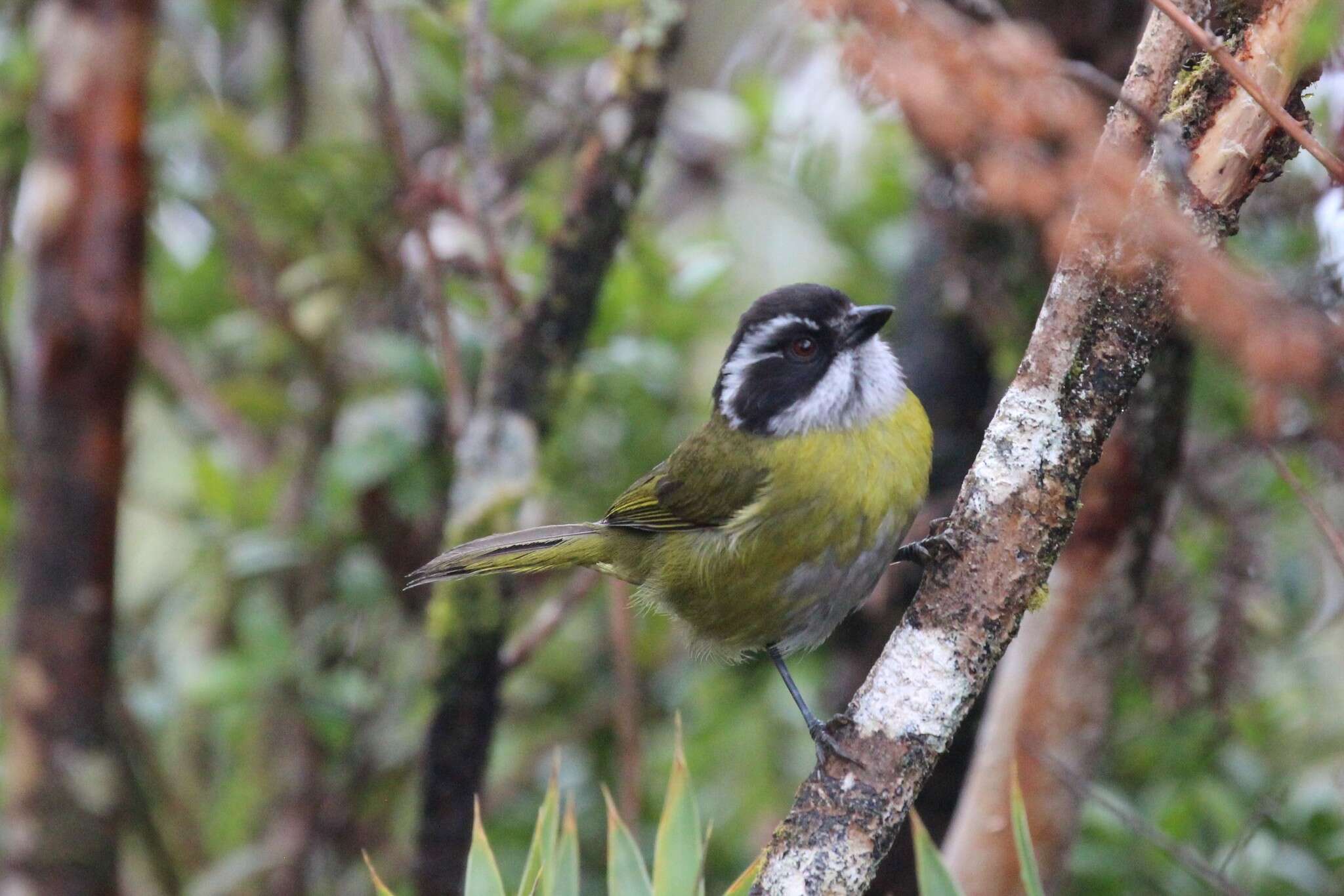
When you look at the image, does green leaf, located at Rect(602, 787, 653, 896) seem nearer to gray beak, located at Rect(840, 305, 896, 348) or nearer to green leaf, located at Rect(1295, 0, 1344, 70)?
gray beak, located at Rect(840, 305, 896, 348)

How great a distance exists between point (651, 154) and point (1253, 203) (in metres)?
1.43

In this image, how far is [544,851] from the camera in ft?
7.11

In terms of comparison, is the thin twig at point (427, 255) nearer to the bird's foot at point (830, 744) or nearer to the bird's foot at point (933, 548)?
the bird's foot at point (933, 548)

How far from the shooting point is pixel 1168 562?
351cm

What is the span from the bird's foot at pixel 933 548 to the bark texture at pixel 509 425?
103 centimetres

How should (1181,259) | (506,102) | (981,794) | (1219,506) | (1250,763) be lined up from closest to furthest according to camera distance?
(1181,259)
(981,794)
(1219,506)
(1250,763)
(506,102)

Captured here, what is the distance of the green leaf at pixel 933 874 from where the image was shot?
201cm

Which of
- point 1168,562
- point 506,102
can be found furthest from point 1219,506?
point 506,102

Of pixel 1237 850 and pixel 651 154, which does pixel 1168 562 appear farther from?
pixel 651 154

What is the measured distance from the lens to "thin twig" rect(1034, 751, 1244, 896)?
7.35 ft

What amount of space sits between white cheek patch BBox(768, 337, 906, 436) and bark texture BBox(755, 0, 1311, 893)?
829 millimetres

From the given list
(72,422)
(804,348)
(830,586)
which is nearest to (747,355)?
(804,348)

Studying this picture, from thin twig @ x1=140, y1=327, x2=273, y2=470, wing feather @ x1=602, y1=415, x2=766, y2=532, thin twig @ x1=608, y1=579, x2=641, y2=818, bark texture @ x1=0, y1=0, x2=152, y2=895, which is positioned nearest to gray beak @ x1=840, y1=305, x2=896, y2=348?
wing feather @ x1=602, y1=415, x2=766, y2=532

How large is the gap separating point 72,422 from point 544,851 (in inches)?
83.0
